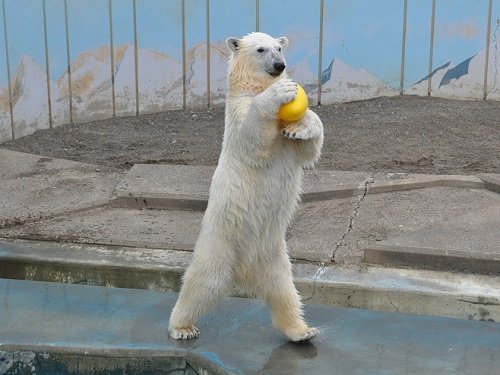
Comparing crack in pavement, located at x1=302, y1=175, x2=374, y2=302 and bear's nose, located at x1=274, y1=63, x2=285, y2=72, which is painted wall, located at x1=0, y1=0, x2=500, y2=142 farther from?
bear's nose, located at x1=274, y1=63, x2=285, y2=72

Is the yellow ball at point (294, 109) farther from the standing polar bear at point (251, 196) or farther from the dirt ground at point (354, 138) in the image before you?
the dirt ground at point (354, 138)

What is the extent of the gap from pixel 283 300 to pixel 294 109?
3.19ft

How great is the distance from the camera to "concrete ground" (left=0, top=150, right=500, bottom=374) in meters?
4.36

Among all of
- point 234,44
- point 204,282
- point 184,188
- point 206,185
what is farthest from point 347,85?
point 204,282

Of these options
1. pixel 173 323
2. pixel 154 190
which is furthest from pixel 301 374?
pixel 154 190

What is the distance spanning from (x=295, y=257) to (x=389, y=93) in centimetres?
498

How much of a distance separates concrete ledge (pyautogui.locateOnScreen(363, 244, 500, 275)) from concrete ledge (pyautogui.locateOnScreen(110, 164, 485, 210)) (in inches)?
49.4

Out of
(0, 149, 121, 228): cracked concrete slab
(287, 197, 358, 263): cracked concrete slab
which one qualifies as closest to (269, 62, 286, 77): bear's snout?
Result: (287, 197, 358, 263): cracked concrete slab

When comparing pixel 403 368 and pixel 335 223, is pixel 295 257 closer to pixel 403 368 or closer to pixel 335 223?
pixel 335 223

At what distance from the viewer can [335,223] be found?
5477 millimetres

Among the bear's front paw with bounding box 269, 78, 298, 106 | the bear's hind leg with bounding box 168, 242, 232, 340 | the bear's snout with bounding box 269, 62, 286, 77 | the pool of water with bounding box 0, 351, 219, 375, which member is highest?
the bear's snout with bounding box 269, 62, 286, 77

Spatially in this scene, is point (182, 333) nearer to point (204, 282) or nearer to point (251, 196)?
point (204, 282)

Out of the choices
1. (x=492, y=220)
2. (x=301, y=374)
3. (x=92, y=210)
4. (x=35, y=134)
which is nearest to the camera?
(x=301, y=374)

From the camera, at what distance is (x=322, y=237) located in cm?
521
